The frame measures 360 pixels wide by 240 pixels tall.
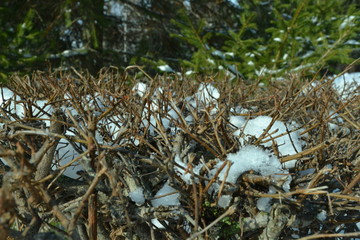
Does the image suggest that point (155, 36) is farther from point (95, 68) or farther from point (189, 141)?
point (189, 141)

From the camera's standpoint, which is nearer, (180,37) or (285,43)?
(285,43)

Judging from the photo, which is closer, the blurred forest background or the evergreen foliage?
the evergreen foliage

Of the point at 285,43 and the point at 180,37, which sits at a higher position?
the point at 180,37

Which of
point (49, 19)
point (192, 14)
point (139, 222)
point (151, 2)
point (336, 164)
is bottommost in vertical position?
point (139, 222)

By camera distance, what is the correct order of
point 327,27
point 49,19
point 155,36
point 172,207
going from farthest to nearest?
point 155,36 < point 49,19 < point 327,27 < point 172,207

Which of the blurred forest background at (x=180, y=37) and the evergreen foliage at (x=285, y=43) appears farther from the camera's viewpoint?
the blurred forest background at (x=180, y=37)

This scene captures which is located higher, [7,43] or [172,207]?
[7,43]

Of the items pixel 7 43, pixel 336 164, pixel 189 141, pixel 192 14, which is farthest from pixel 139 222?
pixel 192 14

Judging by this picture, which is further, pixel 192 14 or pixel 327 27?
pixel 192 14
